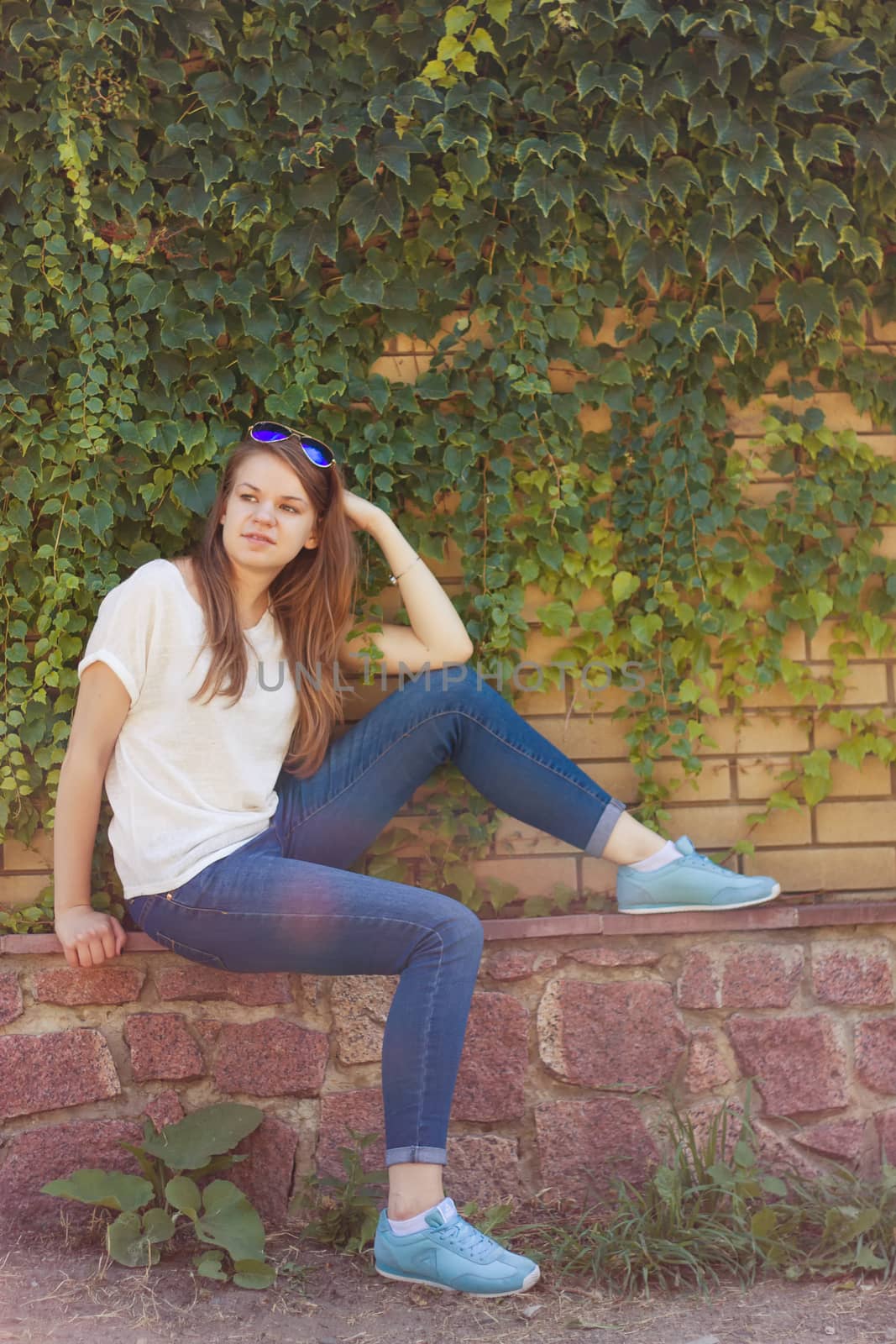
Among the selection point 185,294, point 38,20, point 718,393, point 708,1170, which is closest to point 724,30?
point 718,393

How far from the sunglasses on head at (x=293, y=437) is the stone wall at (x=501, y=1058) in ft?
3.59

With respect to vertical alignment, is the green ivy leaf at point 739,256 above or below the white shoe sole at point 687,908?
above

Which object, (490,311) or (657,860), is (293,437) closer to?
(490,311)

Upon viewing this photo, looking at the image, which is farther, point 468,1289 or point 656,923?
point 656,923

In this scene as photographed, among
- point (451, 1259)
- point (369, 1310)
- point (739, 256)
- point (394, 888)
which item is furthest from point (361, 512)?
point (369, 1310)

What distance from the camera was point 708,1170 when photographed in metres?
2.40

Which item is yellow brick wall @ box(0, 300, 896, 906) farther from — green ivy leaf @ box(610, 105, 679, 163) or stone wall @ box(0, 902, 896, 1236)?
green ivy leaf @ box(610, 105, 679, 163)

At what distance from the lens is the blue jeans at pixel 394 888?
2109 millimetres

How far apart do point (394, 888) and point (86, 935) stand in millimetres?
686

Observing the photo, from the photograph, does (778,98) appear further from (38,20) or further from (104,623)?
(104,623)

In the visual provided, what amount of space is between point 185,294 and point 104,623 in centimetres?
82

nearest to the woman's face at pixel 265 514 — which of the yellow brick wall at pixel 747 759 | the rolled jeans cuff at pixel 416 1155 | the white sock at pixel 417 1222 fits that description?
the yellow brick wall at pixel 747 759

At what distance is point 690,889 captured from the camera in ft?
8.07

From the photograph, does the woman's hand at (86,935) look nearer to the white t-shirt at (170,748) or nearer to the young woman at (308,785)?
the young woman at (308,785)
